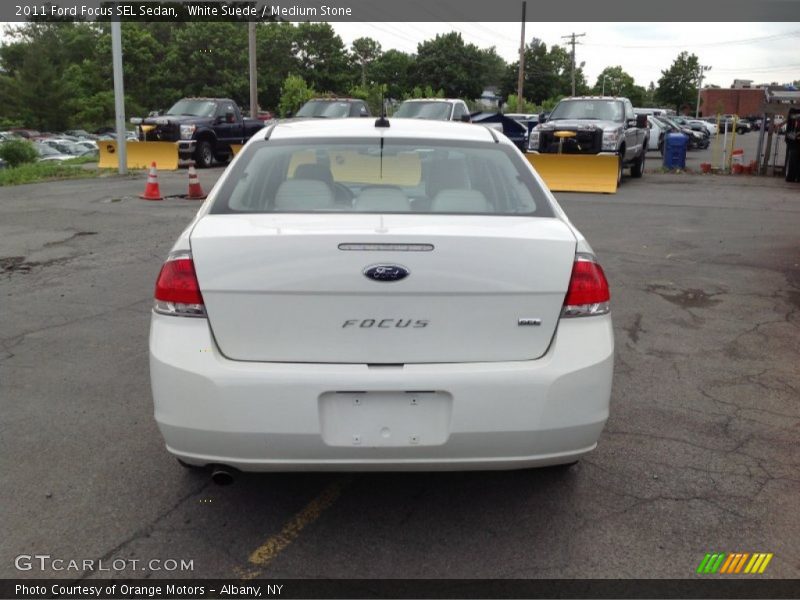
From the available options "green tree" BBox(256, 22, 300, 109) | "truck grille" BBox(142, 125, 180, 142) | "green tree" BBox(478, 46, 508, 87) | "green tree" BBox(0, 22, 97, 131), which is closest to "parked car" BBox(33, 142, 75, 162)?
"truck grille" BBox(142, 125, 180, 142)

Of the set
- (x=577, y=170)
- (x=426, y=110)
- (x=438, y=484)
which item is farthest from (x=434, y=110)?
(x=438, y=484)

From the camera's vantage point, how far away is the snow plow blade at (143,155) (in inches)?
828

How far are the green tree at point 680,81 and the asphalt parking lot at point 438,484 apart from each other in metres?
98.6

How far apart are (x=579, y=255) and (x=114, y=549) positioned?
2234 mm

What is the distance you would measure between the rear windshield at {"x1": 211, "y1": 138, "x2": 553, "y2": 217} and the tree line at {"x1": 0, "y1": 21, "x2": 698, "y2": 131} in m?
57.2

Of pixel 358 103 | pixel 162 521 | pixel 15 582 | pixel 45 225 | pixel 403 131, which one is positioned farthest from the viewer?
pixel 358 103

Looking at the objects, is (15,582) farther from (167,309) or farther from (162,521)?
(167,309)

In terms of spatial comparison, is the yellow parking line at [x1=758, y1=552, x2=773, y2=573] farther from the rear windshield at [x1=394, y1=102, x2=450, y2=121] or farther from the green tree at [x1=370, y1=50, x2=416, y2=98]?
the green tree at [x1=370, y1=50, x2=416, y2=98]

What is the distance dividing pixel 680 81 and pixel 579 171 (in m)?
89.1

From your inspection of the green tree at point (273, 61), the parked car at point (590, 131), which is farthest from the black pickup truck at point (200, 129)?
the green tree at point (273, 61)

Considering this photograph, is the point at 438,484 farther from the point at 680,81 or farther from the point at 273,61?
the point at 680,81

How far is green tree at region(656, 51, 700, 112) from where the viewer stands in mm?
97312

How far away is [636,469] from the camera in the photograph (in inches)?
156

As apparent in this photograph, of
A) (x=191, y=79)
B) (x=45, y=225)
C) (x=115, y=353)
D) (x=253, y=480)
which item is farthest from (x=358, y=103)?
(x=191, y=79)
